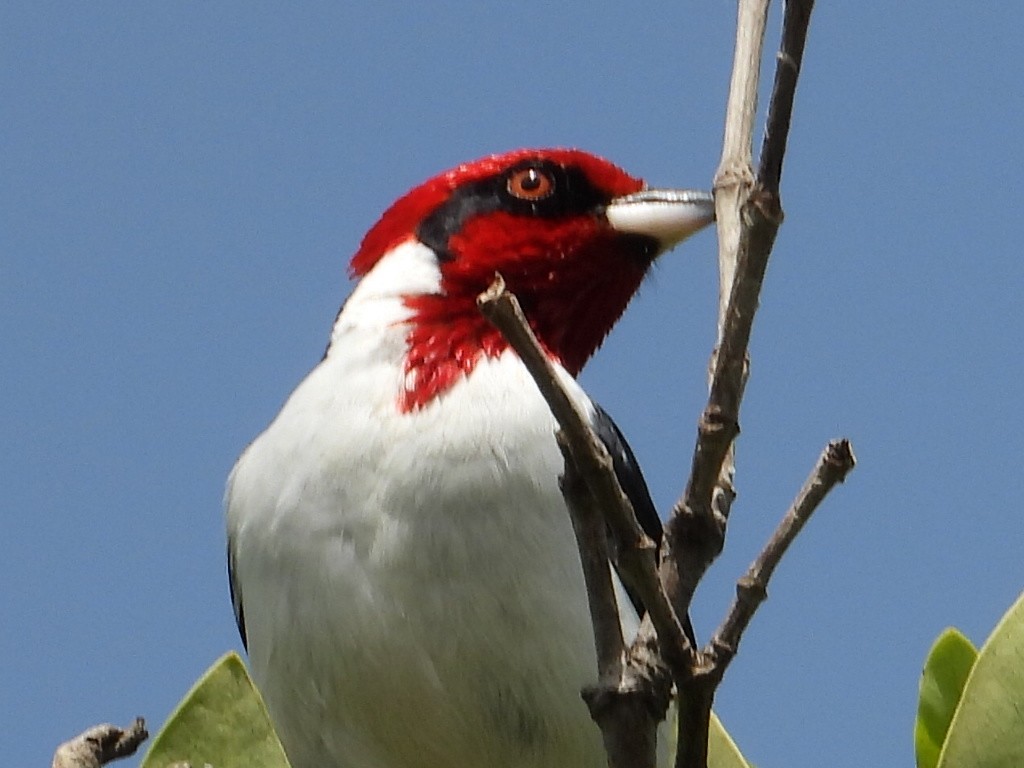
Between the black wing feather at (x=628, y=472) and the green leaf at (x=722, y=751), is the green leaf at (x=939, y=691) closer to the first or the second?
the green leaf at (x=722, y=751)

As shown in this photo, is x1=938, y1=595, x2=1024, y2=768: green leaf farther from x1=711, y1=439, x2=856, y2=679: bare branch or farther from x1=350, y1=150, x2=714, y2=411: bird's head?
x1=350, y1=150, x2=714, y2=411: bird's head

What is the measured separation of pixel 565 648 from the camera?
337 centimetres

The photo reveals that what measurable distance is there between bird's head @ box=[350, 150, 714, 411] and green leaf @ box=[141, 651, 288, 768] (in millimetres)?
1554

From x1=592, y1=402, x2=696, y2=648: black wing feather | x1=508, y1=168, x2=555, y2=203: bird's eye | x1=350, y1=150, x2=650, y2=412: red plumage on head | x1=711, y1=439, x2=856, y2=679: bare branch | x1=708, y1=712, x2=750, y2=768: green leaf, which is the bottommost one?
x1=708, y1=712, x2=750, y2=768: green leaf

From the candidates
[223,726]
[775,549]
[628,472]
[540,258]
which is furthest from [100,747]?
[540,258]

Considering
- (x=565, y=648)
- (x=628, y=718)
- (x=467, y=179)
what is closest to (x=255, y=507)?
(x=565, y=648)

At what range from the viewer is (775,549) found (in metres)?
1.99

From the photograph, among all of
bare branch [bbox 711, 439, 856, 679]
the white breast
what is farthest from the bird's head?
bare branch [bbox 711, 439, 856, 679]

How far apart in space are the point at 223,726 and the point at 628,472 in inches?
51.8

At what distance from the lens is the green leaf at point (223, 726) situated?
2.90 meters

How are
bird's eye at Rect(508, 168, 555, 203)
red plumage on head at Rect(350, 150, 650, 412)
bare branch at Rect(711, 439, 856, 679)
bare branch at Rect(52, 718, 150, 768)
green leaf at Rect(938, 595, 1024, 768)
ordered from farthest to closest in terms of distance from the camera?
bird's eye at Rect(508, 168, 555, 203) < red plumage on head at Rect(350, 150, 650, 412) < green leaf at Rect(938, 595, 1024, 768) < bare branch at Rect(52, 718, 150, 768) < bare branch at Rect(711, 439, 856, 679)

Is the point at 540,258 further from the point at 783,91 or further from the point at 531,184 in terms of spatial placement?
A: the point at 783,91

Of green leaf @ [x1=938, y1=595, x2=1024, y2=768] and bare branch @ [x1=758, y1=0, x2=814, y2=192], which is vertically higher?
bare branch @ [x1=758, y1=0, x2=814, y2=192]

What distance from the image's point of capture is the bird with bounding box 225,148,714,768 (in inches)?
133
